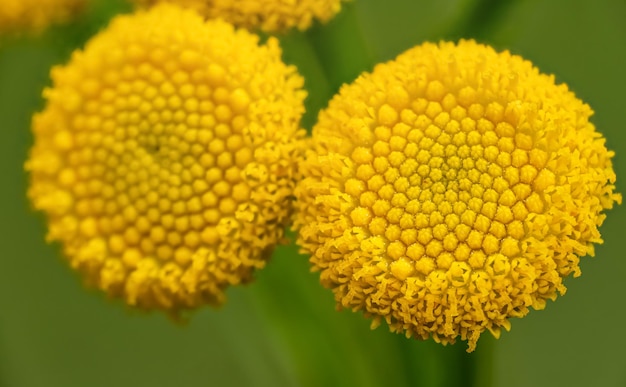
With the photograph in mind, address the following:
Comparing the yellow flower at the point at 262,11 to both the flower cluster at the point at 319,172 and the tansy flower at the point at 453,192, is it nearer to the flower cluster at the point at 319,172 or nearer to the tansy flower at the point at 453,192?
the flower cluster at the point at 319,172

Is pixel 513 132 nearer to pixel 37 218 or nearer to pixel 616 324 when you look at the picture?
pixel 616 324

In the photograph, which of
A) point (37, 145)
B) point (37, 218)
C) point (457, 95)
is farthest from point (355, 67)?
point (37, 218)

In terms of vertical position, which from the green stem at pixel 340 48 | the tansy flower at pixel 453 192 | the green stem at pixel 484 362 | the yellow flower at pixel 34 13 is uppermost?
the yellow flower at pixel 34 13

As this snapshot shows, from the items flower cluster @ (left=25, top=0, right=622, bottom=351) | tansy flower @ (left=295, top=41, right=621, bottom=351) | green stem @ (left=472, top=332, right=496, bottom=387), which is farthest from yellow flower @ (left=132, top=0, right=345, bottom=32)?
green stem @ (left=472, top=332, right=496, bottom=387)

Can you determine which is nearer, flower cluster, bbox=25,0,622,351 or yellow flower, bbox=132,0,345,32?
flower cluster, bbox=25,0,622,351

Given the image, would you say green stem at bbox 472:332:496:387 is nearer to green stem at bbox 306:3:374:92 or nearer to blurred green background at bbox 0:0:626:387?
blurred green background at bbox 0:0:626:387

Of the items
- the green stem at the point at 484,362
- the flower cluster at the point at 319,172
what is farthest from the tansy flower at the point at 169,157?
the green stem at the point at 484,362

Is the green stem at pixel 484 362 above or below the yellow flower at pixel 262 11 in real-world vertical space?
below
